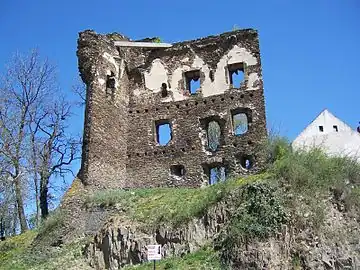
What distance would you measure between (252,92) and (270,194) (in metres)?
8.30

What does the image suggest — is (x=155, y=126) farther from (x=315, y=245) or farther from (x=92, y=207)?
(x=315, y=245)

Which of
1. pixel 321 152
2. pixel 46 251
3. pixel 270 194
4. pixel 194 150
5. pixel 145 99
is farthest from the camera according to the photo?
pixel 145 99

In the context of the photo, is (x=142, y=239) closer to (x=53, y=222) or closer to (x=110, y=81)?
(x=53, y=222)

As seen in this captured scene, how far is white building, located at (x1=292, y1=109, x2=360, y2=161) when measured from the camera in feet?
63.3

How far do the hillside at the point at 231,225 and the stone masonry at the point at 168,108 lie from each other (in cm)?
277

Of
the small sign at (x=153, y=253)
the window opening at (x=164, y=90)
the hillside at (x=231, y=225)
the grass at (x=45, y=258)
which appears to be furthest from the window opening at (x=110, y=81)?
the small sign at (x=153, y=253)

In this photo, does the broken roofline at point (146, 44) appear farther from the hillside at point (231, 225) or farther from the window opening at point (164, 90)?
the hillside at point (231, 225)

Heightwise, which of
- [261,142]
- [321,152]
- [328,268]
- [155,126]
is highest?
[155,126]

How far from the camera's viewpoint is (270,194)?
45.3 feet

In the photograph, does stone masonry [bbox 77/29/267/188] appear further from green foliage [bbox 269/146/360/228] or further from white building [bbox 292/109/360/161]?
green foliage [bbox 269/146/360/228]

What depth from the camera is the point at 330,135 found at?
20.0 m

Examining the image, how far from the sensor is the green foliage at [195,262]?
41.6 ft

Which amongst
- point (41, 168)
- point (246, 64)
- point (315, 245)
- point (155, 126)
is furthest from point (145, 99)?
point (315, 245)

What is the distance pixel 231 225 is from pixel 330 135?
868 centimetres
